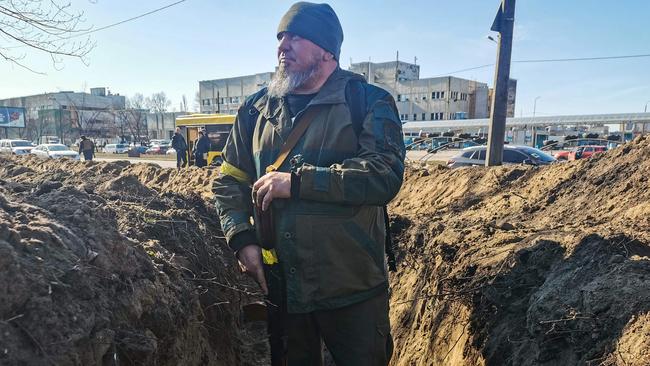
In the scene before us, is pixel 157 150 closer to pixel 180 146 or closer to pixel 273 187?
pixel 180 146

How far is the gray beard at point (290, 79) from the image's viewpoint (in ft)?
6.55

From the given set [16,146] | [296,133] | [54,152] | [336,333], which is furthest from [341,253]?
[16,146]

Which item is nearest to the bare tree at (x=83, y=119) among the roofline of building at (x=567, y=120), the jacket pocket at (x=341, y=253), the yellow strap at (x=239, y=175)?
the roofline of building at (x=567, y=120)

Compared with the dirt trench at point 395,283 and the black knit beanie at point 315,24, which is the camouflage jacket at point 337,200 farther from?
the dirt trench at point 395,283

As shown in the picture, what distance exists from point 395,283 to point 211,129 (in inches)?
555

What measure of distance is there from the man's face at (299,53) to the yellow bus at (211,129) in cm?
1405

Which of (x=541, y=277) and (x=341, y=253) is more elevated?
(x=341, y=253)

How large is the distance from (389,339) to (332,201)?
0.78 metres

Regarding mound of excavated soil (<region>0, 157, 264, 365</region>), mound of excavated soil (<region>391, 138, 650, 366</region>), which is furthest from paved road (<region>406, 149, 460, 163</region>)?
mound of excavated soil (<region>0, 157, 264, 365</region>)

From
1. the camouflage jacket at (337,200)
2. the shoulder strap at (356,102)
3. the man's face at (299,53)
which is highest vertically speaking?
the man's face at (299,53)

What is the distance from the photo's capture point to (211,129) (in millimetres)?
17141

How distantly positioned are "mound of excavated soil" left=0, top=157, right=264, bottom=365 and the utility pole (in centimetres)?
615

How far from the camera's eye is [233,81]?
224 ft

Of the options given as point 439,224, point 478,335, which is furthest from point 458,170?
point 478,335
